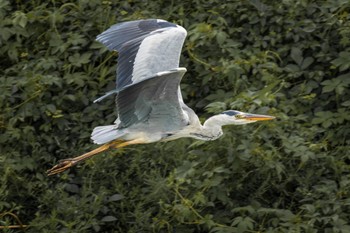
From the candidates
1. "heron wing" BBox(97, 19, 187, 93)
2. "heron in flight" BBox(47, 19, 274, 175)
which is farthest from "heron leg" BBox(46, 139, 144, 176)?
"heron wing" BBox(97, 19, 187, 93)

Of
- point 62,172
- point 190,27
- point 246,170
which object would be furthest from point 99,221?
point 190,27

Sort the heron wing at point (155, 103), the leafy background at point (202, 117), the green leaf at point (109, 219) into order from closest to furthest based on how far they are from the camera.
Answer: the heron wing at point (155, 103) → the leafy background at point (202, 117) → the green leaf at point (109, 219)

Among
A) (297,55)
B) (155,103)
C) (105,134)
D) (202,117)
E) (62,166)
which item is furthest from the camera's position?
(297,55)

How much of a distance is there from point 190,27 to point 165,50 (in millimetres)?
827

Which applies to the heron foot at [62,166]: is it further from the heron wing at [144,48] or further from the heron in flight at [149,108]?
the heron wing at [144,48]

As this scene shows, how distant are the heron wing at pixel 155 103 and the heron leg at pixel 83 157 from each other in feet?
0.49

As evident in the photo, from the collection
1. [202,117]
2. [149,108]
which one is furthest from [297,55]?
[149,108]

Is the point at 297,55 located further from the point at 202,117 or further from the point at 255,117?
the point at 255,117

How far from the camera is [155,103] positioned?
6363 mm

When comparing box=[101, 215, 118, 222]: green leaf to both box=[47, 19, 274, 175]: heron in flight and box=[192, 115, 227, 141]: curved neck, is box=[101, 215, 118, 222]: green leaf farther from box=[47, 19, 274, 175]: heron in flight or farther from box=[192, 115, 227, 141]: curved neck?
box=[192, 115, 227, 141]: curved neck

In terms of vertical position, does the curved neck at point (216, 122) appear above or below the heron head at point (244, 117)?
below

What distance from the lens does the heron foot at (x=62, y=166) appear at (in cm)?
659

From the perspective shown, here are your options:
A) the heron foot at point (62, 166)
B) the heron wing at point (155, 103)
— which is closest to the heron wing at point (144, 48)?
the heron wing at point (155, 103)

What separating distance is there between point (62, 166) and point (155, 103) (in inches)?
28.6
